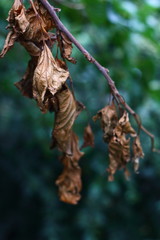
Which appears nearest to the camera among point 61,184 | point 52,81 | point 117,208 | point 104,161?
point 52,81

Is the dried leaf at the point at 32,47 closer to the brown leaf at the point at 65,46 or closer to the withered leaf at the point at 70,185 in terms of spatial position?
the brown leaf at the point at 65,46

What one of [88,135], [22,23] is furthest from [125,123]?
[22,23]

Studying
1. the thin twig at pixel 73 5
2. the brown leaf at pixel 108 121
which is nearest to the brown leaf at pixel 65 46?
the brown leaf at pixel 108 121

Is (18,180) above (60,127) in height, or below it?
below

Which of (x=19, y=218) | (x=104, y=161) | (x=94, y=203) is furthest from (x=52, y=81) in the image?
(x=19, y=218)

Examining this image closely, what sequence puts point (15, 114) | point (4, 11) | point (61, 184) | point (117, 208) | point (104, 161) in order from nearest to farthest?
1. point (61, 184)
2. point (4, 11)
3. point (104, 161)
4. point (117, 208)
5. point (15, 114)

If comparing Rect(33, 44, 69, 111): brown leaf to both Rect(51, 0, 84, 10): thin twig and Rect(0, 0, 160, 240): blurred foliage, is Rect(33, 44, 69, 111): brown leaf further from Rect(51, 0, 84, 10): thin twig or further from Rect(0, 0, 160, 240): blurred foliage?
Rect(51, 0, 84, 10): thin twig

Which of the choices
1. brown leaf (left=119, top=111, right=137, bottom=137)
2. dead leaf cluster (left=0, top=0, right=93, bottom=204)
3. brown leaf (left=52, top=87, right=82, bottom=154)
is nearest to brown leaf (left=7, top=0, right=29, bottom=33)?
dead leaf cluster (left=0, top=0, right=93, bottom=204)

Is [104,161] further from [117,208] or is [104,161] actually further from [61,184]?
[61,184]
